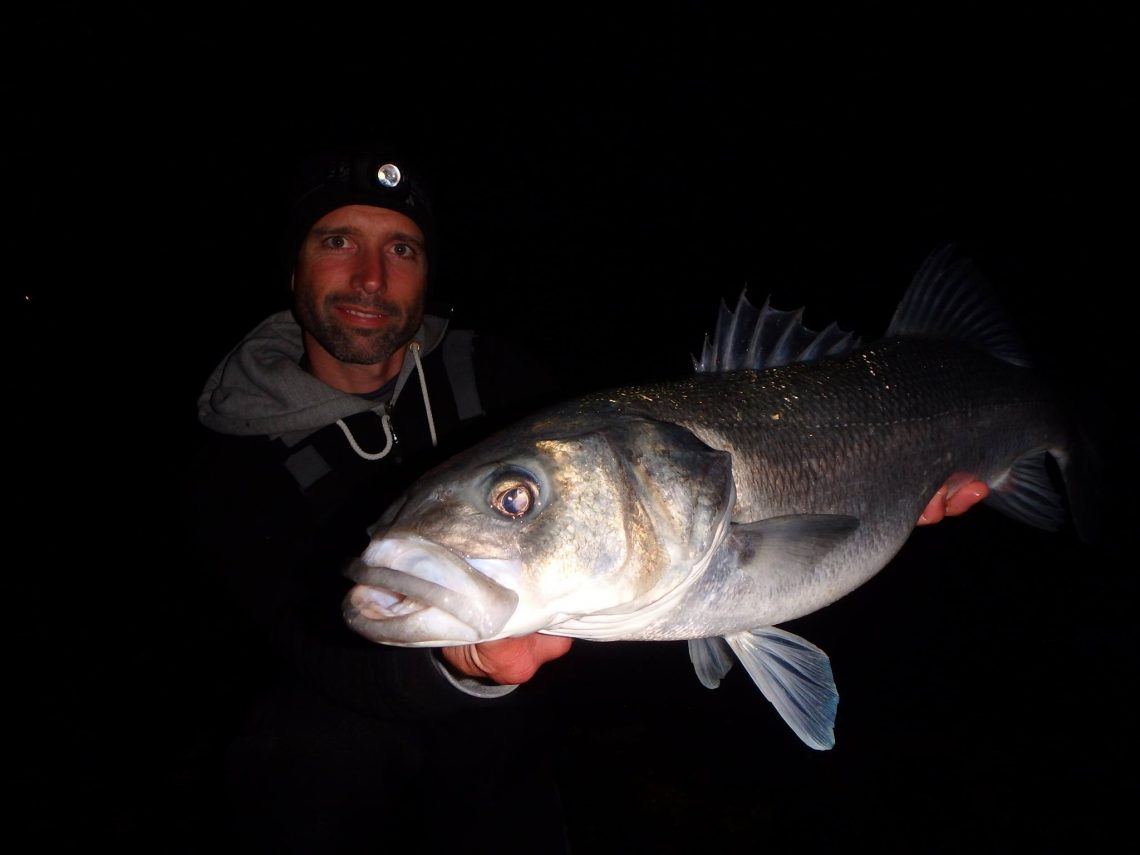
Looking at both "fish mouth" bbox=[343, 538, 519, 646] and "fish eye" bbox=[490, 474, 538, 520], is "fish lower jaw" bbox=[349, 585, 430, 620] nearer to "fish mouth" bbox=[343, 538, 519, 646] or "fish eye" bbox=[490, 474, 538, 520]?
"fish mouth" bbox=[343, 538, 519, 646]

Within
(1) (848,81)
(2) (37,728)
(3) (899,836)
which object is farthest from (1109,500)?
(1) (848,81)

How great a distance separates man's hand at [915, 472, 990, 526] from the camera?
7.62ft

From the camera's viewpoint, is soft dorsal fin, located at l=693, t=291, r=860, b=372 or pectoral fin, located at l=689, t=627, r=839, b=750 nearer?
pectoral fin, located at l=689, t=627, r=839, b=750

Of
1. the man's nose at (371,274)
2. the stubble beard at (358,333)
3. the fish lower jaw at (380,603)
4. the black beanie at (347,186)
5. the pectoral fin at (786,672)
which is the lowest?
the pectoral fin at (786,672)

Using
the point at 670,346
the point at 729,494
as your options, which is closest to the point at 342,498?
the point at 729,494

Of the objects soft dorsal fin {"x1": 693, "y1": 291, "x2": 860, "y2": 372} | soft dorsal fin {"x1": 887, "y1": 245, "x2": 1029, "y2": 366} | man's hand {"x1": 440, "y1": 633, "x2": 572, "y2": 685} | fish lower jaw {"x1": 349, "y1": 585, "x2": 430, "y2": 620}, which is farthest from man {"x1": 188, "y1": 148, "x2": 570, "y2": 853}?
soft dorsal fin {"x1": 887, "y1": 245, "x2": 1029, "y2": 366}

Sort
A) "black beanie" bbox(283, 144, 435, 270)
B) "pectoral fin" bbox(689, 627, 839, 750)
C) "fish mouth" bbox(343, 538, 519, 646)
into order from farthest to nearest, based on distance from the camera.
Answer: "black beanie" bbox(283, 144, 435, 270)
"pectoral fin" bbox(689, 627, 839, 750)
"fish mouth" bbox(343, 538, 519, 646)

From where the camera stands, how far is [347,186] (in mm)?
2893

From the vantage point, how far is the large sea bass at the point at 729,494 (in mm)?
1184

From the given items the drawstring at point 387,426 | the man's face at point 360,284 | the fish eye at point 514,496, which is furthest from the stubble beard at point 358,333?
the fish eye at point 514,496

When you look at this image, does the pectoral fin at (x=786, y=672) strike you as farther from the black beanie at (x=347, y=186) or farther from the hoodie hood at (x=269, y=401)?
the black beanie at (x=347, y=186)

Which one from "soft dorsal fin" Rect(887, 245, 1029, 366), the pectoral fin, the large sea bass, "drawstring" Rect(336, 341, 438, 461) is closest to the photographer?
the large sea bass

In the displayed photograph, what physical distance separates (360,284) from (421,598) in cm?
213

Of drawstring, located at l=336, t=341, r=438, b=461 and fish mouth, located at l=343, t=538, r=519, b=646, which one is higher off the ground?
drawstring, located at l=336, t=341, r=438, b=461
